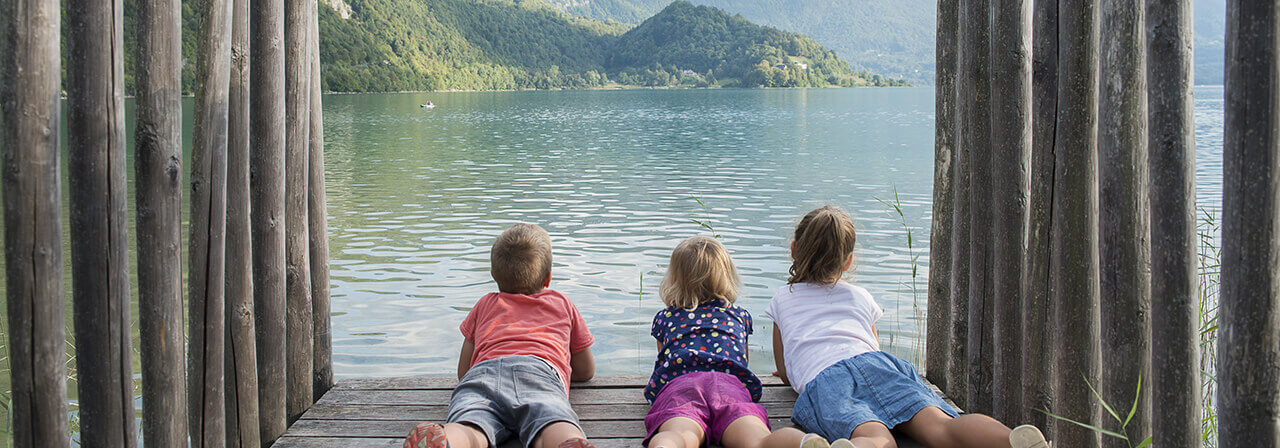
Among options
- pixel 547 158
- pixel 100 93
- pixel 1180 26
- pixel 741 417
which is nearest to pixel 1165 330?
pixel 1180 26

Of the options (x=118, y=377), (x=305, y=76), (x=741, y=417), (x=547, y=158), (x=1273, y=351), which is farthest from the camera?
(x=547, y=158)

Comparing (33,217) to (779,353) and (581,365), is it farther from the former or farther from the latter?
(779,353)

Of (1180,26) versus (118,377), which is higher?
(1180,26)

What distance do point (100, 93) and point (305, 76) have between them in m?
1.25

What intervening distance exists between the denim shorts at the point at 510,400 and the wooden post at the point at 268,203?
722 mm

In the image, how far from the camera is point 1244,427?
77.4 inches

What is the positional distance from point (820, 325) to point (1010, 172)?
1.01m

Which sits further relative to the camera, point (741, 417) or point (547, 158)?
point (547, 158)

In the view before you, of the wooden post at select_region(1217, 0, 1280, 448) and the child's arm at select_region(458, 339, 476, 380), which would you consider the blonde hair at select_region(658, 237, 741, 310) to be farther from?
the wooden post at select_region(1217, 0, 1280, 448)

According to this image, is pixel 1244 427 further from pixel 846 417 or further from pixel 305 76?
pixel 305 76

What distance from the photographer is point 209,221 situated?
110 inches

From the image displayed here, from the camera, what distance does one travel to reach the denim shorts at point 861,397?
3215mm

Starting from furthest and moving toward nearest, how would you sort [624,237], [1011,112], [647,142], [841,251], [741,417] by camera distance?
1. [647,142]
2. [624,237]
3. [841,251]
4. [741,417]
5. [1011,112]

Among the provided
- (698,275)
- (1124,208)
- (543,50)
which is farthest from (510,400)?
(543,50)
